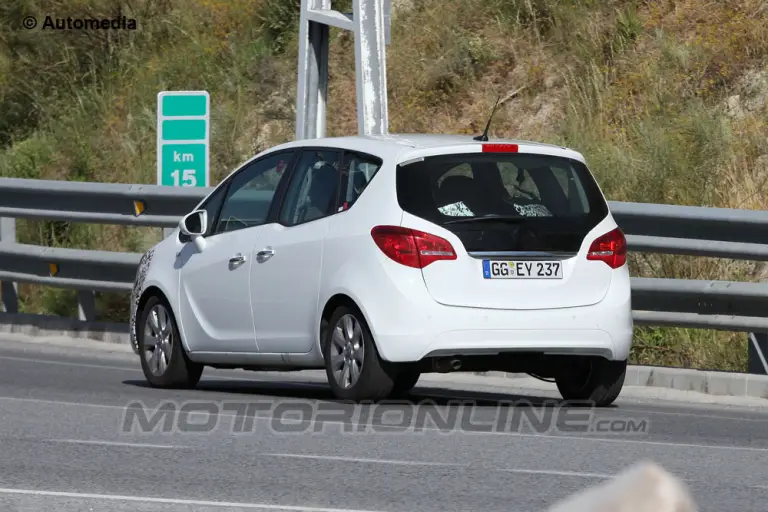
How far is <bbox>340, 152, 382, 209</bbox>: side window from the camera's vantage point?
9.36 m

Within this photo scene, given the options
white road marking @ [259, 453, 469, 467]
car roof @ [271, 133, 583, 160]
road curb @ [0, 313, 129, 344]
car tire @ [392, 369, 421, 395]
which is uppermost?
car roof @ [271, 133, 583, 160]

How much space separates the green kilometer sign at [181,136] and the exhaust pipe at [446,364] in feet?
22.2

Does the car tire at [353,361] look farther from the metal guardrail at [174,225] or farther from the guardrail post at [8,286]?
the guardrail post at [8,286]

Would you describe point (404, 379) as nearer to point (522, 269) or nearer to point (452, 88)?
point (522, 269)

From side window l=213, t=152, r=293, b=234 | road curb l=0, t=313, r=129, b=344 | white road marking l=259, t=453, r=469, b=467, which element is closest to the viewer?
white road marking l=259, t=453, r=469, b=467

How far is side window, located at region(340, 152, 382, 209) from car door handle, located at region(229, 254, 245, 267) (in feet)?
3.20

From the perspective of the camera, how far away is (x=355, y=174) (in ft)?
31.2

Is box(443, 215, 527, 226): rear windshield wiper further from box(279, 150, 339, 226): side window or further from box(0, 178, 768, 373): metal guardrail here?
box(0, 178, 768, 373): metal guardrail

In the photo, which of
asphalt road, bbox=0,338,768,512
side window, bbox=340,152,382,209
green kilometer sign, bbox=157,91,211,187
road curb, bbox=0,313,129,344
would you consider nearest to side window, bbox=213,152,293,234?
side window, bbox=340,152,382,209

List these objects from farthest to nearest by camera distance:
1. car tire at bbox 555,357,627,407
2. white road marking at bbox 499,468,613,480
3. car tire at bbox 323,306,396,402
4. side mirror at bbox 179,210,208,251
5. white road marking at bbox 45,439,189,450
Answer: side mirror at bbox 179,210,208,251
car tire at bbox 555,357,627,407
car tire at bbox 323,306,396,402
white road marking at bbox 45,439,189,450
white road marking at bbox 499,468,613,480

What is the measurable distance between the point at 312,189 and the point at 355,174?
424mm

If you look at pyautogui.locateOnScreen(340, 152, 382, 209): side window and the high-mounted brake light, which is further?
pyautogui.locateOnScreen(340, 152, 382, 209): side window

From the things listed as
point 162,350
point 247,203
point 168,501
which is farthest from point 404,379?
point 168,501

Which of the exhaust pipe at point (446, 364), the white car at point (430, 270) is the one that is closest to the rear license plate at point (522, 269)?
the white car at point (430, 270)
